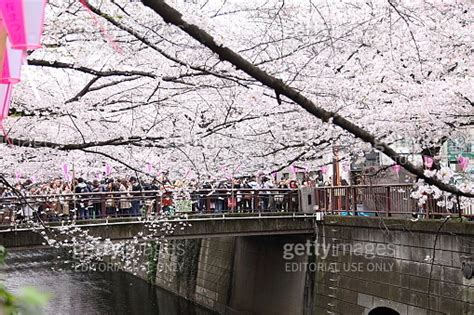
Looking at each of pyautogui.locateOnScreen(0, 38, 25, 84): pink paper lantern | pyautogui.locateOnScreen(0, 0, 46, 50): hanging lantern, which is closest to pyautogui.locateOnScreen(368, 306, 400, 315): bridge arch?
pyautogui.locateOnScreen(0, 38, 25, 84): pink paper lantern

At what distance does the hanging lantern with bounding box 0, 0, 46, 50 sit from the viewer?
2914mm

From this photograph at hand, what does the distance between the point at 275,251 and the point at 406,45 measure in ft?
33.2

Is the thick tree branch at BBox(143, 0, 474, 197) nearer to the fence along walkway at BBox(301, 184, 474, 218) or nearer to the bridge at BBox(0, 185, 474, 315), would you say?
the bridge at BBox(0, 185, 474, 315)

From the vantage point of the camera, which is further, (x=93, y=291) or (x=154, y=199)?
(x=93, y=291)

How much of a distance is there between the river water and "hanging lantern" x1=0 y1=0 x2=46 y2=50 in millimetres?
15511

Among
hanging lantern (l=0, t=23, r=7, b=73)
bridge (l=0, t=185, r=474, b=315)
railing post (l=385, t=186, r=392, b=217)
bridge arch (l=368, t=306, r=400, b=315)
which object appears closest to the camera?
hanging lantern (l=0, t=23, r=7, b=73)

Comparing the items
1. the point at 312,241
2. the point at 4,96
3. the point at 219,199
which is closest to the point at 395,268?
the point at 312,241

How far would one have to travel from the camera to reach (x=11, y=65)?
3395 millimetres

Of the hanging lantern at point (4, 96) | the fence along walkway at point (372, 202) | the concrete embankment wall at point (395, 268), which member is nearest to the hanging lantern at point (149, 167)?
the concrete embankment wall at point (395, 268)

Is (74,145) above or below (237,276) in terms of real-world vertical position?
above

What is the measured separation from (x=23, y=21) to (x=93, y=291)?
23.4m

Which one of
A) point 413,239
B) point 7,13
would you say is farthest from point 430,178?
point 413,239

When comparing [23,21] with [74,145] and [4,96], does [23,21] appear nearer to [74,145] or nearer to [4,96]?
[4,96]

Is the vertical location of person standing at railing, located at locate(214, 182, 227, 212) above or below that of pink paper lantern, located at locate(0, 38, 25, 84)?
below
